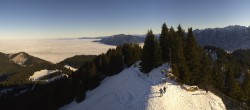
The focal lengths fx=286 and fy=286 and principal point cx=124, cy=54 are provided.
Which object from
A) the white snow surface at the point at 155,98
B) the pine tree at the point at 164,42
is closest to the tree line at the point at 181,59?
the pine tree at the point at 164,42

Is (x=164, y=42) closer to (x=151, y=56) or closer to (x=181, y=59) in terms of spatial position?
(x=151, y=56)

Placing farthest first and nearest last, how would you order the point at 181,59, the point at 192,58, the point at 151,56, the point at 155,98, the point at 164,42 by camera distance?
the point at 164,42 < the point at 151,56 < the point at 192,58 < the point at 181,59 < the point at 155,98

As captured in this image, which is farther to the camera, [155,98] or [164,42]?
[164,42]

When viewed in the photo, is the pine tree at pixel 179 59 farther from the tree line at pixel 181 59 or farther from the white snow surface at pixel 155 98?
the white snow surface at pixel 155 98

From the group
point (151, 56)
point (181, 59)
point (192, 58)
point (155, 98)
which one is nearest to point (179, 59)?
point (181, 59)

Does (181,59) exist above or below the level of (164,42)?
below

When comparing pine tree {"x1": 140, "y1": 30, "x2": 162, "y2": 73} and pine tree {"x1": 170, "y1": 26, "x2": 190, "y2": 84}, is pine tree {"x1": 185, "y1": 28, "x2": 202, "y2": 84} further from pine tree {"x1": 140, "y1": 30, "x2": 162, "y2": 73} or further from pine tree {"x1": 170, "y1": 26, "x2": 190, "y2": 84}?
pine tree {"x1": 140, "y1": 30, "x2": 162, "y2": 73}

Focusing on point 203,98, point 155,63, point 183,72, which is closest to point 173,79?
point 183,72

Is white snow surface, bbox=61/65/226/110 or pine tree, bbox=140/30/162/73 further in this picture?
pine tree, bbox=140/30/162/73

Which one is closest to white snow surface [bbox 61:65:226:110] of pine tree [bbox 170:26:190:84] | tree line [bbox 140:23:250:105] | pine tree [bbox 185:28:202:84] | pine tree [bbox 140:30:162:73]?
pine tree [bbox 170:26:190:84]
